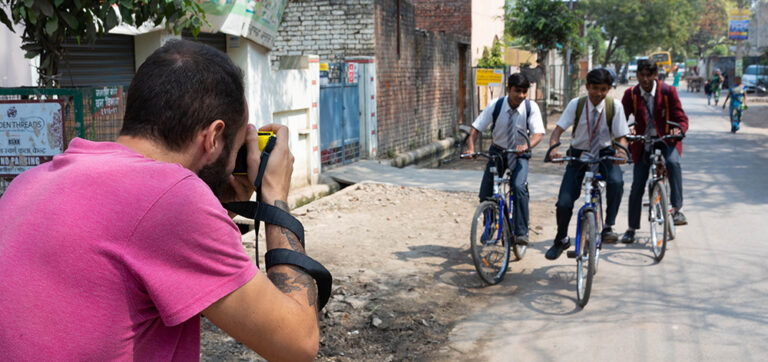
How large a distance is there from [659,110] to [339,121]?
656 centimetres

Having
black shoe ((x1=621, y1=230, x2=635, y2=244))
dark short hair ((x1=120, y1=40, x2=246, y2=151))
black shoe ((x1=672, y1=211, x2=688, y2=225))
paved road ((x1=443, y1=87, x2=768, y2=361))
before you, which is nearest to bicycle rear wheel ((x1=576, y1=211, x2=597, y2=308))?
paved road ((x1=443, y1=87, x2=768, y2=361))

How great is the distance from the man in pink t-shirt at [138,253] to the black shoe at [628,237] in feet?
21.3

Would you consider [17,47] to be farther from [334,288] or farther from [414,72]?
[414,72]

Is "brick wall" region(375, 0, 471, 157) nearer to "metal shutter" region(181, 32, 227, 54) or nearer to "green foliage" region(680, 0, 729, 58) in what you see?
"metal shutter" region(181, 32, 227, 54)

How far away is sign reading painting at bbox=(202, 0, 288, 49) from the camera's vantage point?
8539mm

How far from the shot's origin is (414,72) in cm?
1666

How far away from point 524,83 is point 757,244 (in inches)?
111

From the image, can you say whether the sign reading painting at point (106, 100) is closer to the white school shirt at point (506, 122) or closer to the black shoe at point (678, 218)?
the white school shirt at point (506, 122)

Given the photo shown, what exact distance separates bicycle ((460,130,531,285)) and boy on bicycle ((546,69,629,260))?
1.23 ft

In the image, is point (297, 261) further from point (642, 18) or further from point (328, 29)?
point (642, 18)

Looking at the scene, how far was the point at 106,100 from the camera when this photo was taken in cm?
607

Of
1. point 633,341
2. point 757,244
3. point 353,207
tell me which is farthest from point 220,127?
point 353,207

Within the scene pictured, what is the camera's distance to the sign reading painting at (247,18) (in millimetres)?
8539

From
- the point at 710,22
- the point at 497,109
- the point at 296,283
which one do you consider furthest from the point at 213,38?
the point at 710,22
